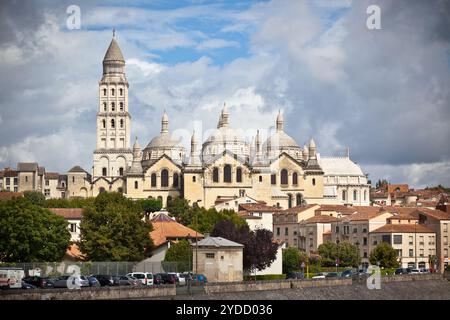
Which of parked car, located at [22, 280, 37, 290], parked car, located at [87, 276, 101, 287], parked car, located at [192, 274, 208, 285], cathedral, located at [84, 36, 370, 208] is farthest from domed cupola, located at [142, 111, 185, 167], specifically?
parked car, located at [22, 280, 37, 290]

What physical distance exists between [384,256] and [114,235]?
2966 cm

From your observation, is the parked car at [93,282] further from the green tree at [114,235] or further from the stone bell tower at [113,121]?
the stone bell tower at [113,121]

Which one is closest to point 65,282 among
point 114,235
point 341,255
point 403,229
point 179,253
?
point 179,253

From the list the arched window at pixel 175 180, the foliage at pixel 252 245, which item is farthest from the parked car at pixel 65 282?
the arched window at pixel 175 180

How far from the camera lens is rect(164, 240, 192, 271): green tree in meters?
77.1

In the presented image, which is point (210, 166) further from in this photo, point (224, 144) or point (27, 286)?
point (27, 286)

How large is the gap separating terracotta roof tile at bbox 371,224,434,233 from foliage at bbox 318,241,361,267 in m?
5.24

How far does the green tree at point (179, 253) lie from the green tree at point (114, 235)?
193 centimetres

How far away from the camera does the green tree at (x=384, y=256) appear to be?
102188mm

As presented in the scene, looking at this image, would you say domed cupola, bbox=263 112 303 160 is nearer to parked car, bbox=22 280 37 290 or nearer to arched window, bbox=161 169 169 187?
arched window, bbox=161 169 169 187

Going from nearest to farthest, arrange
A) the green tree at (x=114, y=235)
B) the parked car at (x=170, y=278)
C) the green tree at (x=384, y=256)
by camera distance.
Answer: the parked car at (x=170, y=278)
the green tree at (x=114, y=235)
the green tree at (x=384, y=256)
